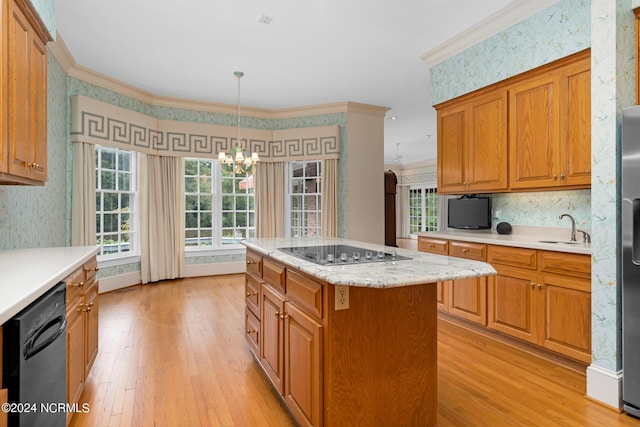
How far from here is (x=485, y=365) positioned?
273 centimetres

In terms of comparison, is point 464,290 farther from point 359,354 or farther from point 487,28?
point 487,28

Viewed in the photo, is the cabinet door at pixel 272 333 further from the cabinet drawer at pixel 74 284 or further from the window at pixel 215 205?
the window at pixel 215 205

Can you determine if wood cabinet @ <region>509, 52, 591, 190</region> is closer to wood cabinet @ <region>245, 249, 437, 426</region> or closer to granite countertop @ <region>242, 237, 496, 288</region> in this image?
granite countertop @ <region>242, 237, 496, 288</region>

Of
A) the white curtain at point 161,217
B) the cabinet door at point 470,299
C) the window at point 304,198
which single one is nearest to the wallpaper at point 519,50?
the cabinet door at point 470,299

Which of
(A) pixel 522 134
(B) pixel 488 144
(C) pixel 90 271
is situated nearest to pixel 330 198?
(B) pixel 488 144

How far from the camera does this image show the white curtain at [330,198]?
19.5 feet

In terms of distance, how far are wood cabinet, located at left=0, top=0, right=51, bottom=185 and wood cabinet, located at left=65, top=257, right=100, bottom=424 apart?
2.15 ft

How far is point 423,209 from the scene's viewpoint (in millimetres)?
11516

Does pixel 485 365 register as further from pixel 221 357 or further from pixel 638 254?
pixel 221 357

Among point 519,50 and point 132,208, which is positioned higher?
point 519,50

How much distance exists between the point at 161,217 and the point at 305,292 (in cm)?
447

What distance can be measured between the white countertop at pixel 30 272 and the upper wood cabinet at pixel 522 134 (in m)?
3.47

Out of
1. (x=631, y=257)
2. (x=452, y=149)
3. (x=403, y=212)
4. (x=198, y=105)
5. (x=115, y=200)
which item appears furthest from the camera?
(x=403, y=212)

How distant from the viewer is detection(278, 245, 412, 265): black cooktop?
1878 mm
